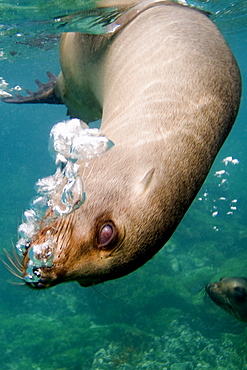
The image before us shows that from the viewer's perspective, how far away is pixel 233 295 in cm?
711

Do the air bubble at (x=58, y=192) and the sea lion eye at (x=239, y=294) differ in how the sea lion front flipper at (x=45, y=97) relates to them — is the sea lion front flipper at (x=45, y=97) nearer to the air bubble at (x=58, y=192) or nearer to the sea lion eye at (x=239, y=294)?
the air bubble at (x=58, y=192)

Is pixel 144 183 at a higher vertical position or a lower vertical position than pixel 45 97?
higher

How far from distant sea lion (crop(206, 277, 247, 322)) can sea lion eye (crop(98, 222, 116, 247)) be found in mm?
6489

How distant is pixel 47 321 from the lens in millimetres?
13547

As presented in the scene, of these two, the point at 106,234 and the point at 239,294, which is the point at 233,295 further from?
the point at 106,234

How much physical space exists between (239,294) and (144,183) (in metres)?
6.51

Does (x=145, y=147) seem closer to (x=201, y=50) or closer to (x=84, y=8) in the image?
(x=201, y=50)

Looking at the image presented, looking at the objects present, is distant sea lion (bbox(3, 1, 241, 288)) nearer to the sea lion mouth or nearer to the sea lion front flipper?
the sea lion mouth

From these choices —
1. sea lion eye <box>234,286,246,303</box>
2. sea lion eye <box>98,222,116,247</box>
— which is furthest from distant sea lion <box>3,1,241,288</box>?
sea lion eye <box>234,286,246,303</box>

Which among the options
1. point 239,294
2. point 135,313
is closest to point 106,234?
point 239,294

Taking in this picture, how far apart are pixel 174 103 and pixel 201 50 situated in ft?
2.08

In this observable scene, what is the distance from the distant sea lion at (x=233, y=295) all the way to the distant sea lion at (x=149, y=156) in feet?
19.6

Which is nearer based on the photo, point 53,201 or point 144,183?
point 144,183

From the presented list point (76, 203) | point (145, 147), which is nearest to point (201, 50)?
point (145, 147)
